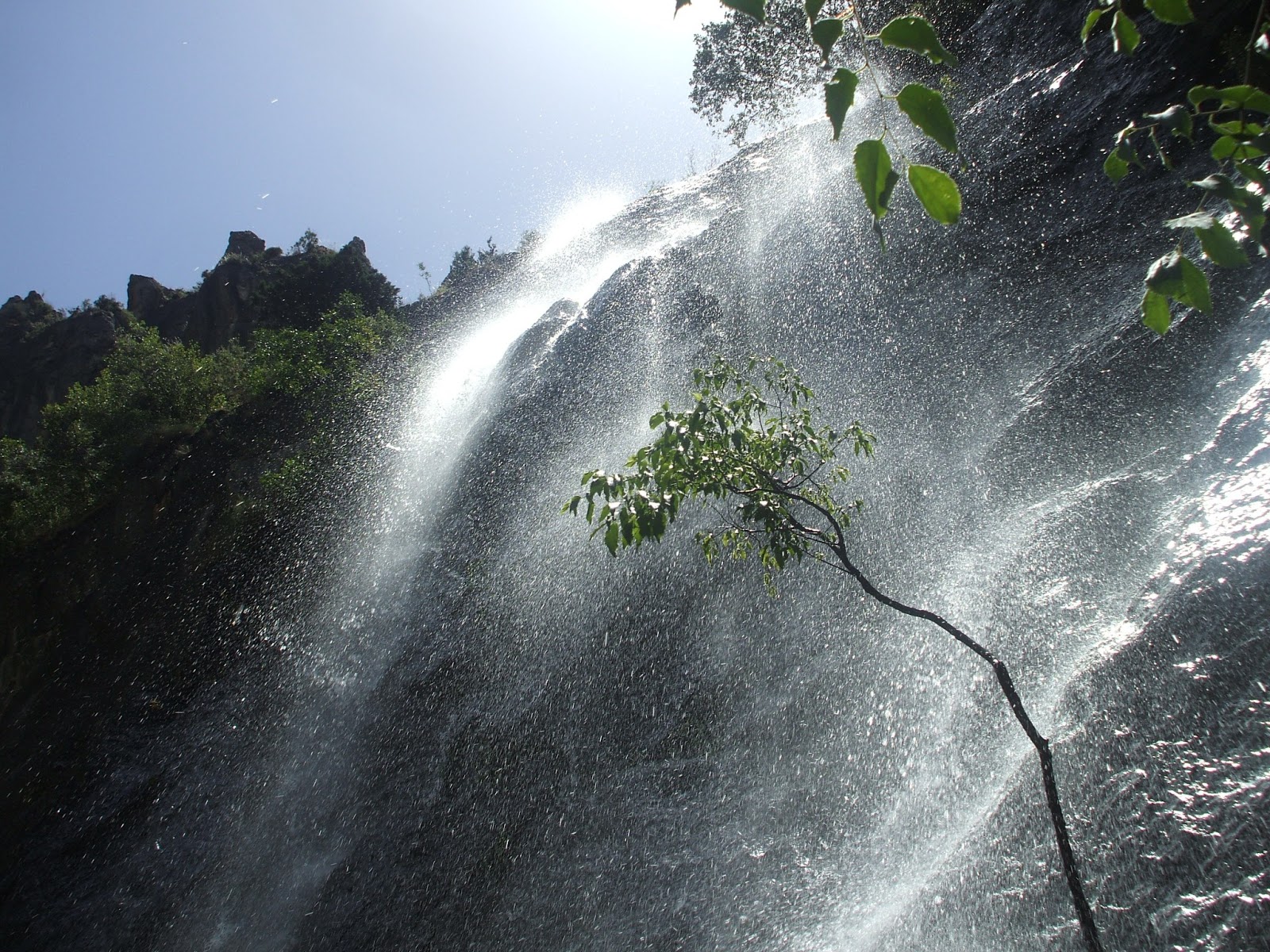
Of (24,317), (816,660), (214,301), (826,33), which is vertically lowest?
(816,660)

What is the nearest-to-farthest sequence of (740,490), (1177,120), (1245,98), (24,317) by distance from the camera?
1. (1245,98)
2. (1177,120)
3. (740,490)
4. (24,317)

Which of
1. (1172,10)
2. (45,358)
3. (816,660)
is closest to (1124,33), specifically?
(1172,10)

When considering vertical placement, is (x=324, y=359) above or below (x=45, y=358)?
below

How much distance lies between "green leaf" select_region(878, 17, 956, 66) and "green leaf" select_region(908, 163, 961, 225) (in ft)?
0.54

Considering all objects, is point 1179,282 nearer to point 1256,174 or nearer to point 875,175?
point 1256,174

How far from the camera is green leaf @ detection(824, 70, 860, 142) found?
0.87 m

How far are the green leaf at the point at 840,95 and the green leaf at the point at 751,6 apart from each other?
174 millimetres

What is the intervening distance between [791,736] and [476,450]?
27.8ft

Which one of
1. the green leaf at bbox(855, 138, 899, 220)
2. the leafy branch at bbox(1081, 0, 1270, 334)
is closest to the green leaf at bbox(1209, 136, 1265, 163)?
the leafy branch at bbox(1081, 0, 1270, 334)

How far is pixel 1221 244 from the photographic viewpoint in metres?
0.99

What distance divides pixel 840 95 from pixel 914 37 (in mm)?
186

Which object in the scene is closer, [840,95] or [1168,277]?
[840,95]

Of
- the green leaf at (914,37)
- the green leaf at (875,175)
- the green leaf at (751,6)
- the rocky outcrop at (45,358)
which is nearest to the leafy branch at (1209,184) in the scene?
the green leaf at (914,37)

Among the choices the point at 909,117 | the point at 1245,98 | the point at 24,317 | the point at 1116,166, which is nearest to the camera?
the point at 909,117
